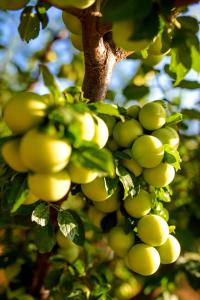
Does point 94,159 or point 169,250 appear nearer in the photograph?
point 94,159

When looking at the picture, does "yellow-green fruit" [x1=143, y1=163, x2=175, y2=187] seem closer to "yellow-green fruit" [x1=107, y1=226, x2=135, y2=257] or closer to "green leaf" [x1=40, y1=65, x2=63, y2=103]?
"yellow-green fruit" [x1=107, y1=226, x2=135, y2=257]

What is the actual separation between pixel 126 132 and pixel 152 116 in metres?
0.05

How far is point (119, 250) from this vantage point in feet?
2.48

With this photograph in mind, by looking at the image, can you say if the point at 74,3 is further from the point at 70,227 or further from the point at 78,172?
the point at 70,227

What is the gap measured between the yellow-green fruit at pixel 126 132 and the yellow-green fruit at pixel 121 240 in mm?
160

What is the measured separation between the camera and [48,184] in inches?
19.4

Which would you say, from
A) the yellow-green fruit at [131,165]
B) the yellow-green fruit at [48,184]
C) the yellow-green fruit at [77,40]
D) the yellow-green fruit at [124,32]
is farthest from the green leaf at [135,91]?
the yellow-green fruit at [48,184]

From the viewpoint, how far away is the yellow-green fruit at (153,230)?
2.33 ft

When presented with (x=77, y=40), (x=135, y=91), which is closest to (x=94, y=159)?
(x=77, y=40)

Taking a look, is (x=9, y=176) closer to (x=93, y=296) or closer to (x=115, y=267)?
(x=93, y=296)

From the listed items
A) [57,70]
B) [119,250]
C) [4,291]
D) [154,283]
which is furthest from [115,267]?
[57,70]

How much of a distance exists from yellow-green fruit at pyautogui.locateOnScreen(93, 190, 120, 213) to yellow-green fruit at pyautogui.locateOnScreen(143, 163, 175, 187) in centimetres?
8

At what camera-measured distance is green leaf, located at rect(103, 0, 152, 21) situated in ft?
1.61

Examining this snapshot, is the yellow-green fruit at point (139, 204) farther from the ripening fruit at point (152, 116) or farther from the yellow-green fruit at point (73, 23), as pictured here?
the yellow-green fruit at point (73, 23)
